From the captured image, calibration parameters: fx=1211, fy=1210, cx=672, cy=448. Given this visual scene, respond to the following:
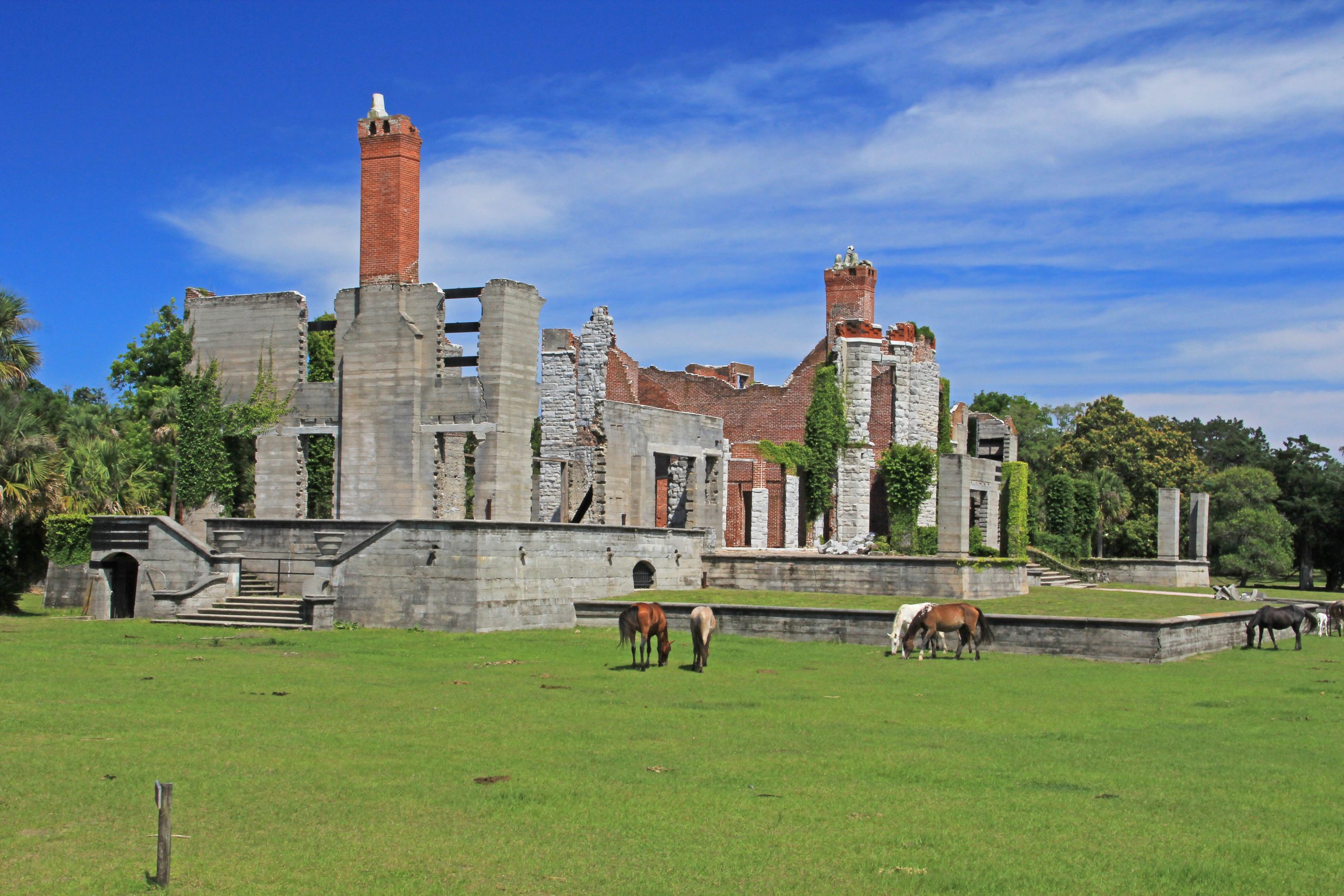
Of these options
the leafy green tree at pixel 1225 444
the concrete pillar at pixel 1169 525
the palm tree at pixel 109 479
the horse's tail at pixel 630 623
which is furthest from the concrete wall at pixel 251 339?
the leafy green tree at pixel 1225 444

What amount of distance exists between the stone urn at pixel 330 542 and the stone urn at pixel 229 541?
227 centimetres

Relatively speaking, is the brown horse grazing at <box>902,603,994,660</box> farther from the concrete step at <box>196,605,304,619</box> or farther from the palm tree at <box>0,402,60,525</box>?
the palm tree at <box>0,402,60,525</box>

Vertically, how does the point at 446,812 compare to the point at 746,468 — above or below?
below

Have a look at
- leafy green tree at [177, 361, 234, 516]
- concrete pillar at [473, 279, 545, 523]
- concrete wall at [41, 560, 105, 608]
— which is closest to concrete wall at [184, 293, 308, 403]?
leafy green tree at [177, 361, 234, 516]

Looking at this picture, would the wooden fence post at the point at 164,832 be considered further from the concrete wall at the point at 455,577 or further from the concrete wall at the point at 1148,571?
the concrete wall at the point at 1148,571

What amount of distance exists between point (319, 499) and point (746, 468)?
1451cm

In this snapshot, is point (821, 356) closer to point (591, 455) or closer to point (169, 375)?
point (591, 455)

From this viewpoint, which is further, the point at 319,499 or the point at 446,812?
the point at 319,499

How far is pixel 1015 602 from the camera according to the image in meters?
27.7

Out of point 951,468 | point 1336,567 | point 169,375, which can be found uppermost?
point 169,375

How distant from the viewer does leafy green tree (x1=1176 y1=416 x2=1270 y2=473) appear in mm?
88062

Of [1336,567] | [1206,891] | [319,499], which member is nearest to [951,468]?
[319,499]

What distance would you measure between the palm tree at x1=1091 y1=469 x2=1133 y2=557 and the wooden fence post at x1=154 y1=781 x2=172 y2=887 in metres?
54.5

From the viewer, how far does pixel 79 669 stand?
631 inches
